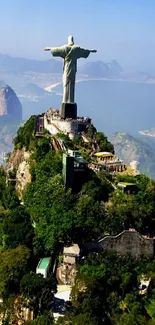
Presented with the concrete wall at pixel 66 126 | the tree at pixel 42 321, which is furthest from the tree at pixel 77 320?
the concrete wall at pixel 66 126

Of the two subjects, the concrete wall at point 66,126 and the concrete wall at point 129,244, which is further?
the concrete wall at point 66,126

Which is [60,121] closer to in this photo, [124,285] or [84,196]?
[84,196]

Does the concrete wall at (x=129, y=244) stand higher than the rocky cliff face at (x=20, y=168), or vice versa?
the rocky cliff face at (x=20, y=168)

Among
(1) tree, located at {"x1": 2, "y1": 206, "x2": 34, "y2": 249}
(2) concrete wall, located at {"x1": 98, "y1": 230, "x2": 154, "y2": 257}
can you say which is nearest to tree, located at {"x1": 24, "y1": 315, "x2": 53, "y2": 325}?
(2) concrete wall, located at {"x1": 98, "y1": 230, "x2": 154, "y2": 257}

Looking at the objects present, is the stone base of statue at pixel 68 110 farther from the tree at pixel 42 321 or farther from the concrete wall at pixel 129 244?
the tree at pixel 42 321

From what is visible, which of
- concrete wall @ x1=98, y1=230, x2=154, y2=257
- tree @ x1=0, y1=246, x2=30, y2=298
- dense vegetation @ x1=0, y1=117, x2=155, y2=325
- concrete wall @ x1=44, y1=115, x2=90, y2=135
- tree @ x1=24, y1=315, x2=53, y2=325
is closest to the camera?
tree @ x1=24, y1=315, x2=53, y2=325

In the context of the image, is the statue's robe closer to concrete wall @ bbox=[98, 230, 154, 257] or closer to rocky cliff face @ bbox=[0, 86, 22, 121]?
concrete wall @ bbox=[98, 230, 154, 257]

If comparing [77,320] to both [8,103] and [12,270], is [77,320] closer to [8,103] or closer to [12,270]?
[12,270]
